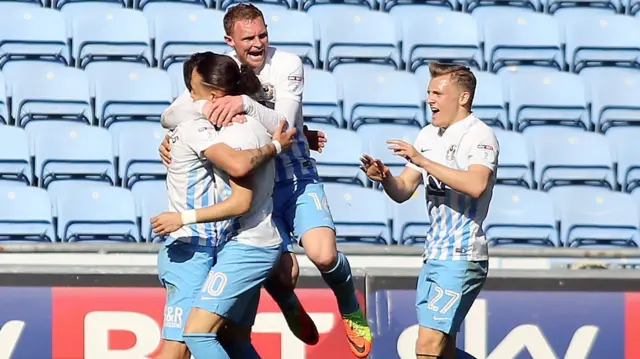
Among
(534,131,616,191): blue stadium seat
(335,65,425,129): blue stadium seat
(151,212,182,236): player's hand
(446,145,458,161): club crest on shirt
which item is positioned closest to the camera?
(151,212,182,236): player's hand

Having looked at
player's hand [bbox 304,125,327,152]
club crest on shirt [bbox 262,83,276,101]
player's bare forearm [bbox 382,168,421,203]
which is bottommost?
player's bare forearm [bbox 382,168,421,203]

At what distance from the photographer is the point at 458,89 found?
5.46m

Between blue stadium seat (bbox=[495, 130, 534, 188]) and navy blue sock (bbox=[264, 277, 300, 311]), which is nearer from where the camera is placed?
navy blue sock (bbox=[264, 277, 300, 311])

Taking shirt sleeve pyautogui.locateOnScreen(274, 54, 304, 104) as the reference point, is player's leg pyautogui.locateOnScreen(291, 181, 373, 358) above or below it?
below

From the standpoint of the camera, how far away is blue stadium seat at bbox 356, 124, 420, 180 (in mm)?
8008

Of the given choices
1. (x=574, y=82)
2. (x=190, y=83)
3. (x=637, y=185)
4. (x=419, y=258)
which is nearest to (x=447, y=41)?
(x=574, y=82)

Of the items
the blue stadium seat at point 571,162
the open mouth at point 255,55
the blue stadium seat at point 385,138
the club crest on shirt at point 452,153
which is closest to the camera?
the open mouth at point 255,55

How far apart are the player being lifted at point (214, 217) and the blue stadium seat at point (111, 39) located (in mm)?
3496

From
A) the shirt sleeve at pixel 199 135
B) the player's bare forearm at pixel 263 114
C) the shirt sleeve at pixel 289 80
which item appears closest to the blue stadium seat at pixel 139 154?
the shirt sleeve at pixel 289 80

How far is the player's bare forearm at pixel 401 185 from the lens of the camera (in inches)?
217

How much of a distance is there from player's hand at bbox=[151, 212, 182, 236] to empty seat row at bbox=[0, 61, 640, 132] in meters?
3.45

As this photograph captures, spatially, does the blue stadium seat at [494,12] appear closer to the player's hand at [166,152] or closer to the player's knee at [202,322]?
the player's hand at [166,152]

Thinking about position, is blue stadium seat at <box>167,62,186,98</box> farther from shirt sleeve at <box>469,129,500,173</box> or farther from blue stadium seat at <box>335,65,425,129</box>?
shirt sleeve at <box>469,129,500,173</box>

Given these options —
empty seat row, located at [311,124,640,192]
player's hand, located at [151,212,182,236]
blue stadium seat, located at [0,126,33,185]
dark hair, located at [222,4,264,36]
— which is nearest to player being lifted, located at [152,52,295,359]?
player's hand, located at [151,212,182,236]
